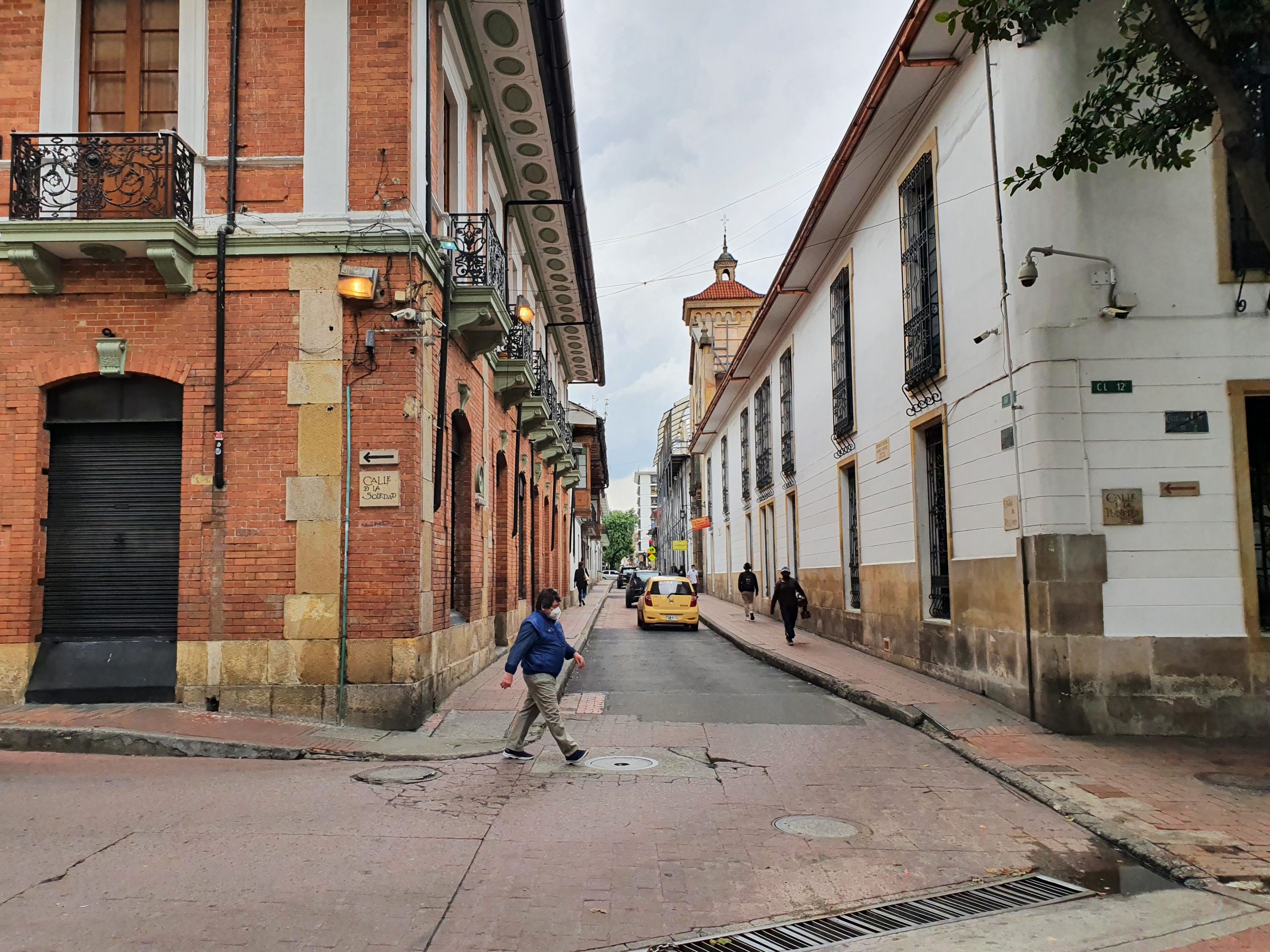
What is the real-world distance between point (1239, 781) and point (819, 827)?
12.1 feet

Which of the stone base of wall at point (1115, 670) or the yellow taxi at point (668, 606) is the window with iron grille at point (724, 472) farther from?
the stone base of wall at point (1115, 670)

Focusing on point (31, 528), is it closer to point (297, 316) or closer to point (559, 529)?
point (297, 316)

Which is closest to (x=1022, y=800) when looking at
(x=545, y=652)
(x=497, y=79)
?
(x=545, y=652)

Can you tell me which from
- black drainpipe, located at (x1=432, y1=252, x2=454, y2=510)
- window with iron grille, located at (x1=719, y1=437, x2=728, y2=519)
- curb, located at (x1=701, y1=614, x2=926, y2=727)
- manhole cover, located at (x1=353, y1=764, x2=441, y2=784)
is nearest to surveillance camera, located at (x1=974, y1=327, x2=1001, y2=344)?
curb, located at (x1=701, y1=614, x2=926, y2=727)

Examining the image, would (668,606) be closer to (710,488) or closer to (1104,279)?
(1104,279)

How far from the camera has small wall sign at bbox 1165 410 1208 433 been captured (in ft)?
29.7

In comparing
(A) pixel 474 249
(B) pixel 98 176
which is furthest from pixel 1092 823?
(B) pixel 98 176

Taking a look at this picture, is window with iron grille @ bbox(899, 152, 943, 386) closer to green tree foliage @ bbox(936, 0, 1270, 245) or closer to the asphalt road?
green tree foliage @ bbox(936, 0, 1270, 245)

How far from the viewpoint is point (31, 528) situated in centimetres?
946

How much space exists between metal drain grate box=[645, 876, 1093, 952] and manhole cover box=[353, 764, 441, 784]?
364 cm

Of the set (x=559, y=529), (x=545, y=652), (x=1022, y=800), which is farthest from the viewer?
(x=559, y=529)

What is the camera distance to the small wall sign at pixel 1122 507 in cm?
898

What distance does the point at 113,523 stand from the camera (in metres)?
9.75

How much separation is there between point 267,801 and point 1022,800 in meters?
5.60
